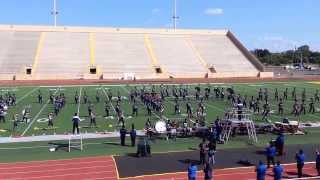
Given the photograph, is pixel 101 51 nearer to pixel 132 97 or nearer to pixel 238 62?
pixel 238 62

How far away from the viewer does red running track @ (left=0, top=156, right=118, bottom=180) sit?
56.5ft

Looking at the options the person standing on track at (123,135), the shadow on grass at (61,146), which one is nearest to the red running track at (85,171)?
the shadow on grass at (61,146)

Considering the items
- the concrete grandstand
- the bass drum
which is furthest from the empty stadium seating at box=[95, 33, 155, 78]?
the bass drum

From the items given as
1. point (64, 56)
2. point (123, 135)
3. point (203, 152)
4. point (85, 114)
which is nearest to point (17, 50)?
point (64, 56)

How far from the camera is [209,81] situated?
62.4 metres

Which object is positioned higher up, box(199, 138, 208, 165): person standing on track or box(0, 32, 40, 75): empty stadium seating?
box(0, 32, 40, 75): empty stadium seating

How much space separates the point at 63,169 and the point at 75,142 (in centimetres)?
506

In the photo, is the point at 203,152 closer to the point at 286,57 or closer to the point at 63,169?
the point at 63,169

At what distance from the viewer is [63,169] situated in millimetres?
18203

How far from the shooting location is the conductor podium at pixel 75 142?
72.6 ft

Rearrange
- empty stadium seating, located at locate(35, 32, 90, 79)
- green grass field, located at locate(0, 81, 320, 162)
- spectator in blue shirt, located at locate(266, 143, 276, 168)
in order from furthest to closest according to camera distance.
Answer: empty stadium seating, located at locate(35, 32, 90, 79) < green grass field, located at locate(0, 81, 320, 162) < spectator in blue shirt, located at locate(266, 143, 276, 168)

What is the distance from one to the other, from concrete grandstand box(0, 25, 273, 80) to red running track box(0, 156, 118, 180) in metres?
45.1

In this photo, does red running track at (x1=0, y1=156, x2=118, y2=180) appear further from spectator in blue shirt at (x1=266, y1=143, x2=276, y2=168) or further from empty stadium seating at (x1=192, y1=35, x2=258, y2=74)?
empty stadium seating at (x1=192, y1=35, x2=258, y2=74)

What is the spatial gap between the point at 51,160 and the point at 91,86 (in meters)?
36.2
